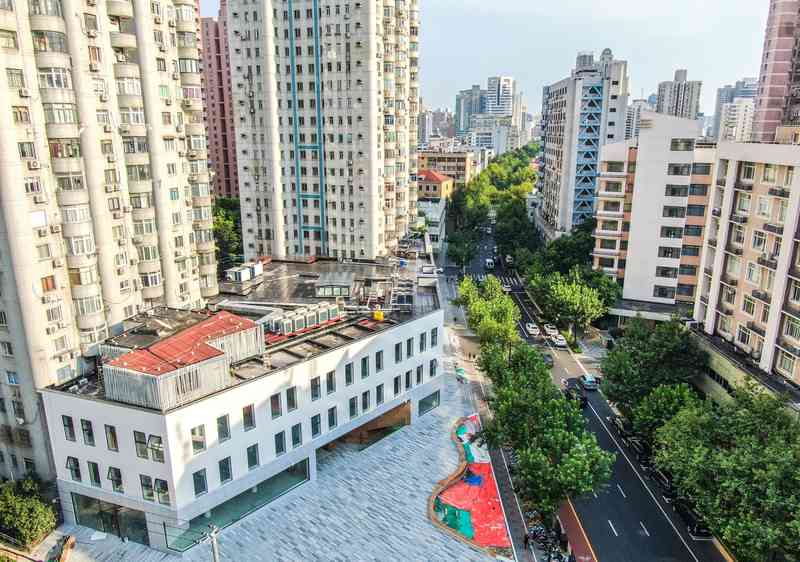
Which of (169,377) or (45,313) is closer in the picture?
(169,377)

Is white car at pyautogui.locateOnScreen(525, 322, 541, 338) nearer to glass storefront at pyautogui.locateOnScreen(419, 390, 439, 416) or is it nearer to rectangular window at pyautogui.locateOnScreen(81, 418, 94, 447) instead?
glass storefront at pyautogui.locateOnScreen(419, 390, 439, 416)

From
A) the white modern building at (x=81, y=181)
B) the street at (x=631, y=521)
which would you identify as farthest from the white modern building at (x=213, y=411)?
the street at (x=631, y=521)

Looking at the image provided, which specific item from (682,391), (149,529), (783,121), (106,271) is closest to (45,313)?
(106,271)

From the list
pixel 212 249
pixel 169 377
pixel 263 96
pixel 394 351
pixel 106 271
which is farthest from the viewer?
pixel 263 96

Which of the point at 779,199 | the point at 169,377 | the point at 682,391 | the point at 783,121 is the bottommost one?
the point at 682,391

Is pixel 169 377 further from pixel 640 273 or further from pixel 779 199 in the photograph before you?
pixel 640 273

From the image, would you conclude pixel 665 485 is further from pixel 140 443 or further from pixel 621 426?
pixel 140 443

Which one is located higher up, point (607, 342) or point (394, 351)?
point (394, 351)
